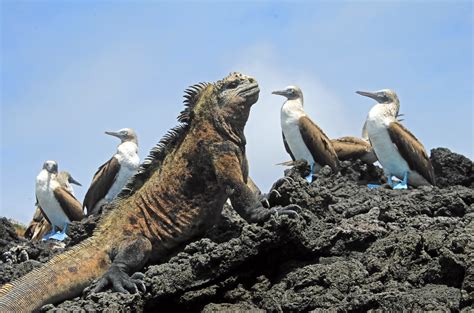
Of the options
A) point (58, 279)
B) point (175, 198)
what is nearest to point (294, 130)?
point (175, 198)

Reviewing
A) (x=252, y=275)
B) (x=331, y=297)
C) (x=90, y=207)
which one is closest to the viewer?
(x=331, y=297)

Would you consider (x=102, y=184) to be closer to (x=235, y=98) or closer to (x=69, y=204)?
(x=69, y=204)

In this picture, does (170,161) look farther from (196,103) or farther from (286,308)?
(286,308)

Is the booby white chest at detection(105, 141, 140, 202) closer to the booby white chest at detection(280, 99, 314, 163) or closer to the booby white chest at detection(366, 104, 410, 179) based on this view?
the booby white chest at detection(280, 99, 314, 163)

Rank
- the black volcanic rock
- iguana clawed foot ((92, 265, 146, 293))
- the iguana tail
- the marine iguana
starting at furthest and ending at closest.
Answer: the black volcanic rock < the marine iguana < the iguana tail < iguana clawed foot ((92, 265, 146, 293))

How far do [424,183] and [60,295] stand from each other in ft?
27.8

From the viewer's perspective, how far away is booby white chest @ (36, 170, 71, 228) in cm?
1983

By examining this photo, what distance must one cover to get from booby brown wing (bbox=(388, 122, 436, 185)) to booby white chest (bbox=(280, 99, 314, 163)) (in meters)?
1.60

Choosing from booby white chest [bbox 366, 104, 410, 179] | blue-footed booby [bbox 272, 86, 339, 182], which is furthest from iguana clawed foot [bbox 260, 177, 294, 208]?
booby white chest [bbox 366, 104, 410, 179]

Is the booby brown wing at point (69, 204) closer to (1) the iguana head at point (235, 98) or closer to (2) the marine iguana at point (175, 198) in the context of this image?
(2) the marine iguana at point (175, 198)

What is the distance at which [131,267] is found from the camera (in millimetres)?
9977

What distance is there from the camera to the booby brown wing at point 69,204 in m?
19.7

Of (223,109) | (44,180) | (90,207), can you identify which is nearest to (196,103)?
(223,109)

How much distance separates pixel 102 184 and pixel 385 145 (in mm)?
4981
